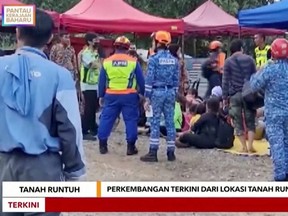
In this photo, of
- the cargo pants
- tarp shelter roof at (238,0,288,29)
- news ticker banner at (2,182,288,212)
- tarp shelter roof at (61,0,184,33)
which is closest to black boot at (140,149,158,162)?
the cargo pants

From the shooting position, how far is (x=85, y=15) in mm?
15758

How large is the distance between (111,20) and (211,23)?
7193mm

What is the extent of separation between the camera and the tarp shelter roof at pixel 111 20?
15256 millimetres

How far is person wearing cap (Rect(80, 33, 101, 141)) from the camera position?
12.8m

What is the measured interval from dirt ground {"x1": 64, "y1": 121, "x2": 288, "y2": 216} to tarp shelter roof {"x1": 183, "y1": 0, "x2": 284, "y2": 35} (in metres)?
9.78

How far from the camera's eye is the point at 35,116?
4023 millimetres

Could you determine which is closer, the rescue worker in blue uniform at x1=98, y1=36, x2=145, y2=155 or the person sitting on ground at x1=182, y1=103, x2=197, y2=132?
the rescue worker in blue uniform at x1=98, y1=36, x2=145, y2=155

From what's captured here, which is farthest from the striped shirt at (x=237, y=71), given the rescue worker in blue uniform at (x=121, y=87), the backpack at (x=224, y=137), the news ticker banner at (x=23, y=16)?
the news ticker banner at (x=23, y=16)

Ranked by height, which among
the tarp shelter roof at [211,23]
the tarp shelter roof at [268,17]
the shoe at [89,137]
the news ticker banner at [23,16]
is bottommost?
the shoe at [89,137]

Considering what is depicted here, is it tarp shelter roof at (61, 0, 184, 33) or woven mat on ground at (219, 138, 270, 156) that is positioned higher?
tarp shelter roof at (61, 0, 184, 33)

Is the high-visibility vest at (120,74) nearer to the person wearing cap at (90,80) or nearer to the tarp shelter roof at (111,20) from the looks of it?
the person wearing cap at (90,80)

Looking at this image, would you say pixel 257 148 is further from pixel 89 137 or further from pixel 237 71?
pixel 89 137

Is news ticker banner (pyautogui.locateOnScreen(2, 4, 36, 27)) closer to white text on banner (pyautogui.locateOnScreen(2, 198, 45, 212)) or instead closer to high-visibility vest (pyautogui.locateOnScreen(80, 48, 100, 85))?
white text on banner (pyautogui.locateOnScreen(2, 198, 45, 212))

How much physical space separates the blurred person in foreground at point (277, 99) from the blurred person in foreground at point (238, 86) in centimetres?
259
